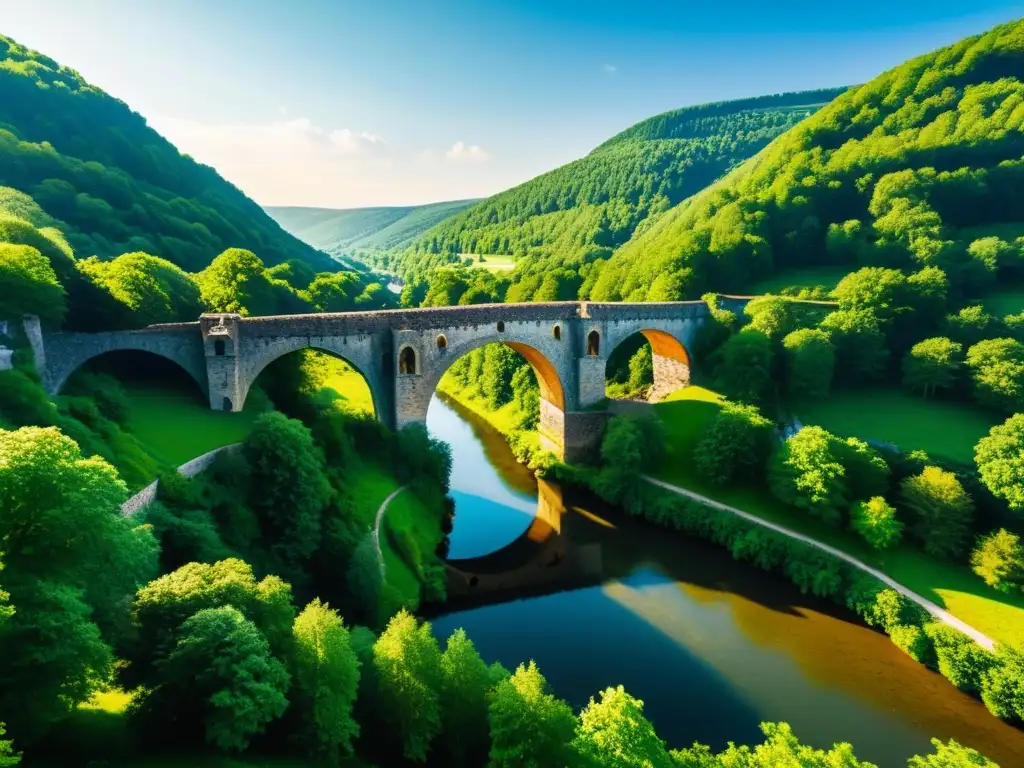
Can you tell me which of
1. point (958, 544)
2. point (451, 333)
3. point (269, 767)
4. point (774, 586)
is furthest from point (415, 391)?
point (958, 544)

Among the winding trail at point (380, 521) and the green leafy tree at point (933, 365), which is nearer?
the winding trail at point (380, 521)

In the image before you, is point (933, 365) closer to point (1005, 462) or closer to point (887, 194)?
point (1005, 462)

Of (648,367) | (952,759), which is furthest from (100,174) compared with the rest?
(952,759)

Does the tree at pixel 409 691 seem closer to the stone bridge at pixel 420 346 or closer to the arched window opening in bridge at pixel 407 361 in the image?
the stone bridge at pixel 420 346

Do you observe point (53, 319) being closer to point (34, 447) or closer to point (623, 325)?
point (34, 447)

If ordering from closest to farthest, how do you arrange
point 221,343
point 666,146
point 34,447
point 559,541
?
point 34,447, point 221,343, point 559,541, point 666,146

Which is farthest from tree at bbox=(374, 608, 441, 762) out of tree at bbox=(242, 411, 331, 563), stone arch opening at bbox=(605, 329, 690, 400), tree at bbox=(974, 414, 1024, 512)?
stone arch opening at bbox=(605, 329, 690, 400)

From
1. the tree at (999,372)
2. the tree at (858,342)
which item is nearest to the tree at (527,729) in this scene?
the tree at (999,372)
